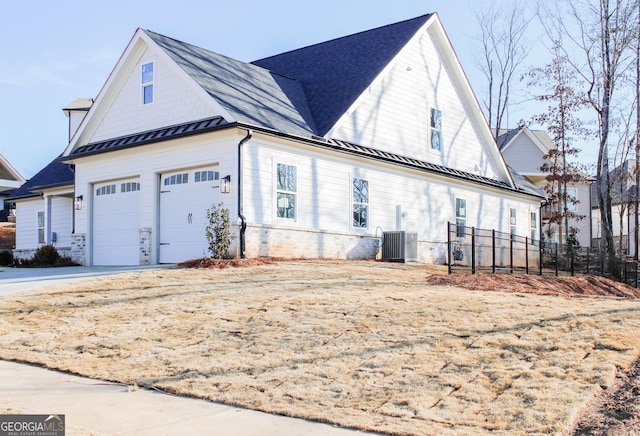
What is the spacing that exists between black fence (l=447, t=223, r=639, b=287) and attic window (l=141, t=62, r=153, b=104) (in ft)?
29.9

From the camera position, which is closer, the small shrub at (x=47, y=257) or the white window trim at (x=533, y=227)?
the small shrub at (x=47, y=257)

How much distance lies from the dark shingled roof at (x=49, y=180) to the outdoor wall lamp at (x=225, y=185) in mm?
8992

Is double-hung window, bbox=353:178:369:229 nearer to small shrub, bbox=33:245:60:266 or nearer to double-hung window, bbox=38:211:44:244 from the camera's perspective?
small shrub, bbox=33:245:60:266

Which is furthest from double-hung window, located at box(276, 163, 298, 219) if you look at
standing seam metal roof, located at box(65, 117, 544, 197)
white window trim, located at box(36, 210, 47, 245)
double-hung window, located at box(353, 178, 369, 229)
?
white window trim, located at box(36, 210, 47, 245)

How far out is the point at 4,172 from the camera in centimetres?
3341

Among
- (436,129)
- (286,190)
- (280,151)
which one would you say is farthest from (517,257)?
(280,151)

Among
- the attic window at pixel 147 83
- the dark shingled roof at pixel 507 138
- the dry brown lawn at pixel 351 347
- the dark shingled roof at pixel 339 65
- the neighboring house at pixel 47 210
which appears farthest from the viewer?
the dark shingled roof at pixel 507 138

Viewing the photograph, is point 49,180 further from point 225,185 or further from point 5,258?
point 225,185

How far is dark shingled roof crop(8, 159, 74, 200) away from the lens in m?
24.2

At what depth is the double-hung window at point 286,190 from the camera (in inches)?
675

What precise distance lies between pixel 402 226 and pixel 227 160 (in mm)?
7168

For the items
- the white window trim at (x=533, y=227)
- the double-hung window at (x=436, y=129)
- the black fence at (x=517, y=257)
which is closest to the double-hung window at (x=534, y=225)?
the white window trim at (x=533, y=227)

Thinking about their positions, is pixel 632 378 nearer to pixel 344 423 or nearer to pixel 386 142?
pixel 344 423

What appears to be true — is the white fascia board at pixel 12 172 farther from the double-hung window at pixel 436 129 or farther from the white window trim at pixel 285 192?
the double-hung window at pixel 436 129
